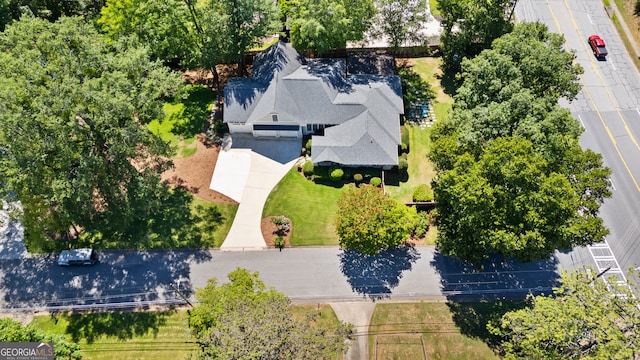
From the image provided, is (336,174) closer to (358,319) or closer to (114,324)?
(358,319)

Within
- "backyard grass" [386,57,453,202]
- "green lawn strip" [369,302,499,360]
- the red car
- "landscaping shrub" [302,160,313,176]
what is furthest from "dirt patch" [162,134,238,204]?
the red car

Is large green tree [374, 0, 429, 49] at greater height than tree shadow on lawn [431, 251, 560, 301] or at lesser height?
greater

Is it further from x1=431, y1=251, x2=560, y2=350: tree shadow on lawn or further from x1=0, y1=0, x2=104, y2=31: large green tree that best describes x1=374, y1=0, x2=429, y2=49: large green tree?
x1=0, y1=0, x2=104, y2=31: large green tree

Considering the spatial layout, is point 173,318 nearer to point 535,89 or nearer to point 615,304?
point 615,304

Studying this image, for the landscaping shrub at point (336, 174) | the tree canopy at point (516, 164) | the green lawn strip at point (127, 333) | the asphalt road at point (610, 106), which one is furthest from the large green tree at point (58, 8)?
the asphalt road at point (610, 106)

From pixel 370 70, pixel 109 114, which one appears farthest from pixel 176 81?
pixel 370 70
